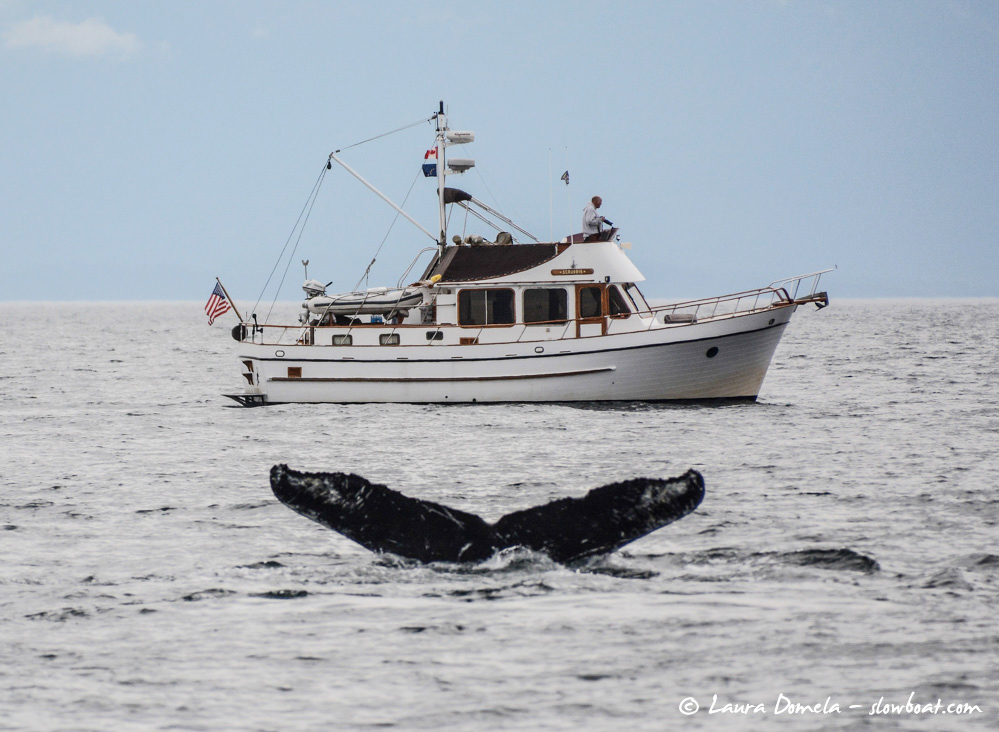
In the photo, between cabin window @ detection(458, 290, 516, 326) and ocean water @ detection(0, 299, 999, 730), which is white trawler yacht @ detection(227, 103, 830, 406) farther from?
ocean water @ detection(0, 299, 999, 730)

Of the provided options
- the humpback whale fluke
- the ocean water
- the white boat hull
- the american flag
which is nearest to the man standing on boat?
→ the white boat hull

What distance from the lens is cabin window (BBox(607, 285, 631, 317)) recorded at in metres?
27.3

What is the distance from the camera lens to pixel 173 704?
298 inches

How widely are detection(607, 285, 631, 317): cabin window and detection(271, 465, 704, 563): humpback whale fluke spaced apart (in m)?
17.1

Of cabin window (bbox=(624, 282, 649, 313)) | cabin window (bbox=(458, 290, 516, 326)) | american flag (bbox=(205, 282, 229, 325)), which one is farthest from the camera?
cabin window (bbox=(624, 282, 649, 313))

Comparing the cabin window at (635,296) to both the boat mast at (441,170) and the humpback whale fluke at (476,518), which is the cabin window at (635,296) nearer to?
the boat mast at (441,170)

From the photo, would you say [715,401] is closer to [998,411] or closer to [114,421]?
[998,411]

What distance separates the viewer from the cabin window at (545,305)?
27.1 meters

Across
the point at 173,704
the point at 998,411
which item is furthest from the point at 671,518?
the point at 998,411

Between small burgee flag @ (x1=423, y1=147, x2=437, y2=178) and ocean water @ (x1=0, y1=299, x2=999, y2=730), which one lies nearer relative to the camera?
ocean water @ (x1=0, y1=299, x2=999, y2=730)

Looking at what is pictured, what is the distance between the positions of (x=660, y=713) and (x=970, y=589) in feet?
14.0

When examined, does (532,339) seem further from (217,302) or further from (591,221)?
(217,302)

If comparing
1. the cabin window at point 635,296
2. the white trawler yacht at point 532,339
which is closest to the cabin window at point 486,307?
the white trawler yacht at point 532,339

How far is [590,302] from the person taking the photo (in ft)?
89.0
